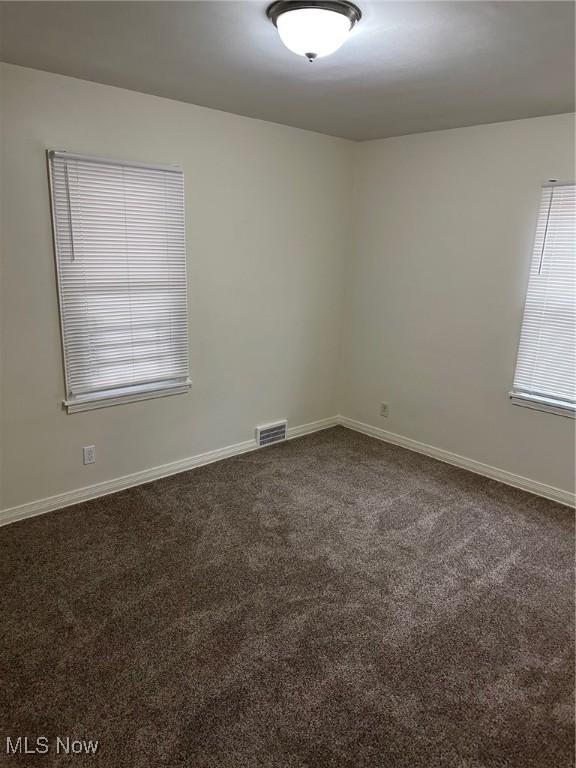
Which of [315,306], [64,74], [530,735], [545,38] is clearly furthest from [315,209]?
[530,735]

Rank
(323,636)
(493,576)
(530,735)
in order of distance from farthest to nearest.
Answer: (493,576)
(323,636)
(530,735)

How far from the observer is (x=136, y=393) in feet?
11.2

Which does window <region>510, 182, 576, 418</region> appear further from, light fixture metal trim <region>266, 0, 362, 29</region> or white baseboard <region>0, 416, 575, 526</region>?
light fixture metal trim <region>266, 0, 362, 29</region>

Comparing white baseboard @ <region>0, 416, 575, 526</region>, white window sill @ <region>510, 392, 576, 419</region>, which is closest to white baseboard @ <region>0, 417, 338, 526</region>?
white baseboard @ <region>0, 416, 575, 526</region>

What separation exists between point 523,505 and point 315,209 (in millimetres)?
2758

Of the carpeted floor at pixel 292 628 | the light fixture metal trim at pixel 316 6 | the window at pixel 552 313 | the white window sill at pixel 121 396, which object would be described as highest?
the light fixture metal trim at pixel 316 6

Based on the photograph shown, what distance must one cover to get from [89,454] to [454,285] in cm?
288

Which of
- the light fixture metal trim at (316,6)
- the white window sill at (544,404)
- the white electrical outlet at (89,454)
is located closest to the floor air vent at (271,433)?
the white electrical outlet at (89,454)

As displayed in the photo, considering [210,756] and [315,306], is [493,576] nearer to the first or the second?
[210,756]

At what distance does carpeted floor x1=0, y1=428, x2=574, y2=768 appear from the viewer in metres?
1.78

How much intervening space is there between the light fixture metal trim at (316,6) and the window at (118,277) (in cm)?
153

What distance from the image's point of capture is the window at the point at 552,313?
3207mm

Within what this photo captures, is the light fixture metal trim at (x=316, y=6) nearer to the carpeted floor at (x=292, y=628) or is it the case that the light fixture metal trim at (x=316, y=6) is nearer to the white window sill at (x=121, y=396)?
the white window sill at (x=121, y=396)

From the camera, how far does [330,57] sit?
229 centimetres
